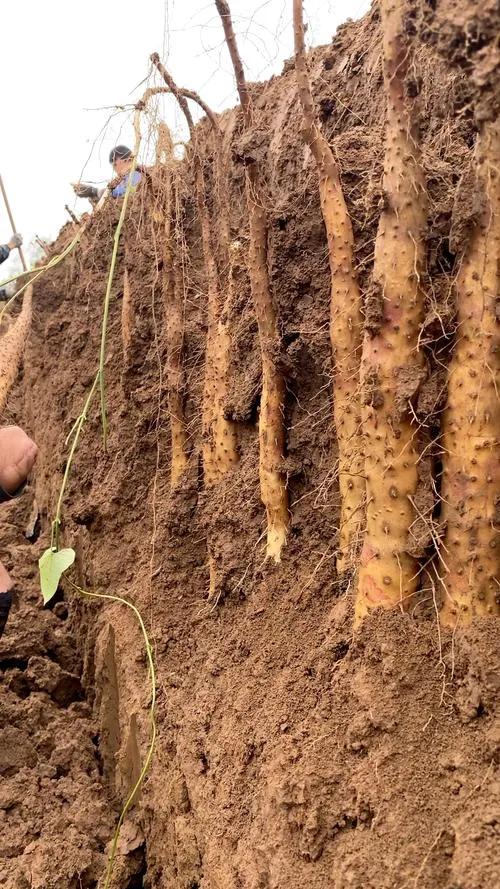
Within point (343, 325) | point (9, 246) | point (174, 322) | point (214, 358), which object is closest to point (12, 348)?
point (9, 246)

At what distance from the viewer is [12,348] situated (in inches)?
168

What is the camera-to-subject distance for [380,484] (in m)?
1.60

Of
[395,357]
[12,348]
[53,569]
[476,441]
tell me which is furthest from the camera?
[12,348]

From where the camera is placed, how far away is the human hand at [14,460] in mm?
2604

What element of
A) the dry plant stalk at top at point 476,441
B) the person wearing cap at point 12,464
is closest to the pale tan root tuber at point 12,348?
the person wearing cap at point 12,464

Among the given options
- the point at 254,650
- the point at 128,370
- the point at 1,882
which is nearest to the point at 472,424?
the point at 254,650

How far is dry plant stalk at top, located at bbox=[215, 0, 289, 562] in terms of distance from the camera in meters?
2.06

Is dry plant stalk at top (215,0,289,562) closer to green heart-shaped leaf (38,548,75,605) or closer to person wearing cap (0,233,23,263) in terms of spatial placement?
green heart-shaped leaf (38,548,75,605)

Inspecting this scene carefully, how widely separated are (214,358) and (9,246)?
3.58 m

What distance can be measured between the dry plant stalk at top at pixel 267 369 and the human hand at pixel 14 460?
100 centimetres

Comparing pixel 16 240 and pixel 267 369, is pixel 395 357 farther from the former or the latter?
pixel 16 240

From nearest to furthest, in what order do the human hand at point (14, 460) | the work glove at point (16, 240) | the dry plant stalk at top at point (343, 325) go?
the dry plant stalk at top at point (343, 325)
the human hand at point (14, 460)
the work glove at point (16, 240)

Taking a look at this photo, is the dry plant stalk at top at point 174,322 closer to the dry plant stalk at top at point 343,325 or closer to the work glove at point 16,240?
the dry plant stalk at top at point 343,325

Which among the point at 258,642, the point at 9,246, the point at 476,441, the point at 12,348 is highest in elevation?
the point at 9,246
